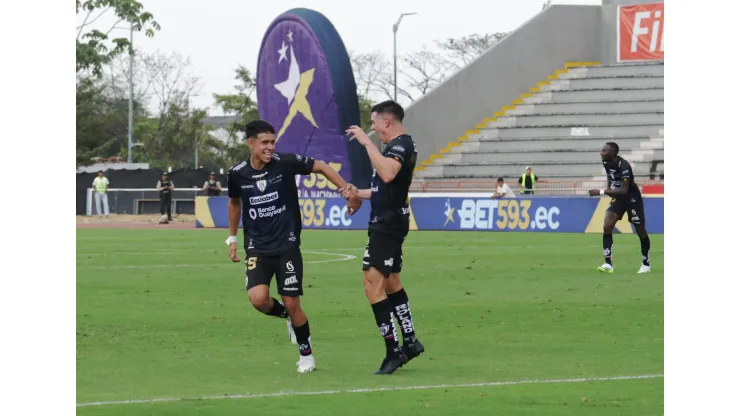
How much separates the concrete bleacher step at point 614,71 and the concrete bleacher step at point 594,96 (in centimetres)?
124

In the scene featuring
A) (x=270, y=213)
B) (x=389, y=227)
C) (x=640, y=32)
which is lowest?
(x=389, y=227)

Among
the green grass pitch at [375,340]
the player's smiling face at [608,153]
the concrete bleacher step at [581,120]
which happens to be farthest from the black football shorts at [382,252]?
the concrete bleacher step at [581,120]

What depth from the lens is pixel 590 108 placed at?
194 ft

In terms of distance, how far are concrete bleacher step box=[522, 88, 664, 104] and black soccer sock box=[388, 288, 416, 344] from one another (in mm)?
48736

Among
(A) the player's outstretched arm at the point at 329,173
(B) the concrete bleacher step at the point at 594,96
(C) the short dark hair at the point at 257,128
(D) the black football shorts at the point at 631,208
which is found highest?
(B) the concrete bleacher step at the point at 594,96

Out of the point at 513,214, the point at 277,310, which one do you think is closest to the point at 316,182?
the point at 513,214

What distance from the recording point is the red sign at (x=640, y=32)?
188 ft

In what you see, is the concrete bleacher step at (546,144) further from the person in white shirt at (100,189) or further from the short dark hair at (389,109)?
the short dark hair at (389,109)

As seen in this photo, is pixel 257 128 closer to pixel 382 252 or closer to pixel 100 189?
pixel 382 252

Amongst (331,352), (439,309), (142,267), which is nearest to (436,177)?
(142,267)

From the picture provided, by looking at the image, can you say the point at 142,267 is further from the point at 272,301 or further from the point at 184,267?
the point at 272,301

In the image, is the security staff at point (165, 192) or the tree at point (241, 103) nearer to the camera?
the security staff at point (165, 192)

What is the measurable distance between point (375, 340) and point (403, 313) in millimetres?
1800

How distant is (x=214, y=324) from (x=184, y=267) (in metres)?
9.23
